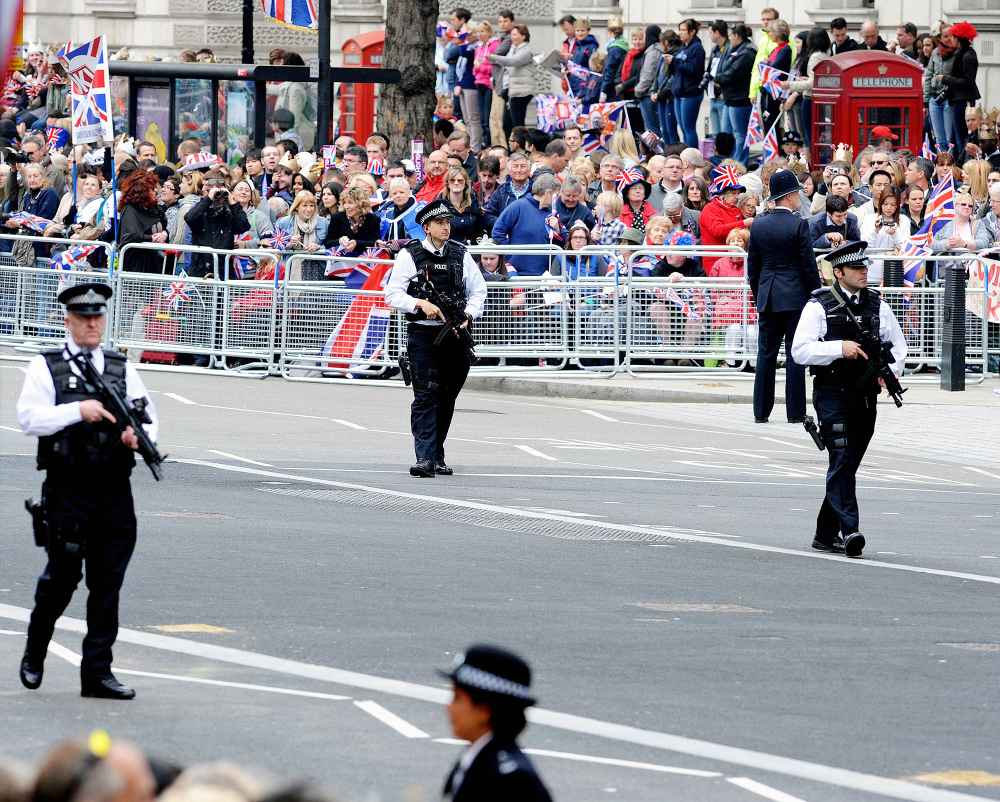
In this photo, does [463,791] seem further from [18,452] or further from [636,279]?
[636,279]

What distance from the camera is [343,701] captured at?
9086 mm

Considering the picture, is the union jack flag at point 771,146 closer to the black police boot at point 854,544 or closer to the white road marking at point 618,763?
the black police boot at point 854,544

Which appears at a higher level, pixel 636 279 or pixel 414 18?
pixel 414 18

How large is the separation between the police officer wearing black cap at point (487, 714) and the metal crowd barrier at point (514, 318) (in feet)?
58.2

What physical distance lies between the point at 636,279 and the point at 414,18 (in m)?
10.3

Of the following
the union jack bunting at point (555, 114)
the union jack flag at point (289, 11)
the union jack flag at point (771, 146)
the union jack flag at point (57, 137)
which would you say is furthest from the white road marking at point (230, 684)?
the union jack flag at point (57, 137)

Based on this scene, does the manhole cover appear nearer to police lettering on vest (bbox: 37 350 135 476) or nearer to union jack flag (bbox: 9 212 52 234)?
police lettering on vest (bbox: 37 350 135 476)

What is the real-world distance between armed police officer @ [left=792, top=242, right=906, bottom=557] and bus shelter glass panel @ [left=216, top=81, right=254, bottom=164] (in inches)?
788

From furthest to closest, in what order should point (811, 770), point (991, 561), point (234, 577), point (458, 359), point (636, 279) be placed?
point (636, 279) < point (458, 359) < point (991, 561) < point (234, 577) < point (811, 770)

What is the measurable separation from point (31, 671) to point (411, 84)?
23336 mm

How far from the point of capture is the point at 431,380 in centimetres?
1639

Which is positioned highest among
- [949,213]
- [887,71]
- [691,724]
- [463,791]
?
[887,71]

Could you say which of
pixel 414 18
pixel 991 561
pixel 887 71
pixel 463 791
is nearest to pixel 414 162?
pixel 414 18

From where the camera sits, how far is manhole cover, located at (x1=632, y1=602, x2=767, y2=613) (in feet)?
37.3
